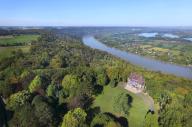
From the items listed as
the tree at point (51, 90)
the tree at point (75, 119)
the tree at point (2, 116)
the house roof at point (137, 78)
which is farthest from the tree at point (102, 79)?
the tree at point (2, 116)

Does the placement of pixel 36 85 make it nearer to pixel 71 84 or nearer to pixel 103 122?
pixel 71 84

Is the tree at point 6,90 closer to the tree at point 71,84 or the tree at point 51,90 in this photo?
the tree at point 51,90

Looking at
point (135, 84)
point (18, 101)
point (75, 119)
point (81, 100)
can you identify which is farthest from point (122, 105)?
point (18, 101)

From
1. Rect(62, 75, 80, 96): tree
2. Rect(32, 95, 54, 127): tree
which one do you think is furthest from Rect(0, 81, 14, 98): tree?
Rect(32, 95, 54, 127): tree

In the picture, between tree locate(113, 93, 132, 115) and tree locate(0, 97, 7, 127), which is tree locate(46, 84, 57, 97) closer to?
tree locate(0, 97, 7, 127)

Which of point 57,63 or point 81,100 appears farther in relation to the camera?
point 57,63

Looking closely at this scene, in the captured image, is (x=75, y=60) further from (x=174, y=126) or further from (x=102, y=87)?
(x=174, y=126)
